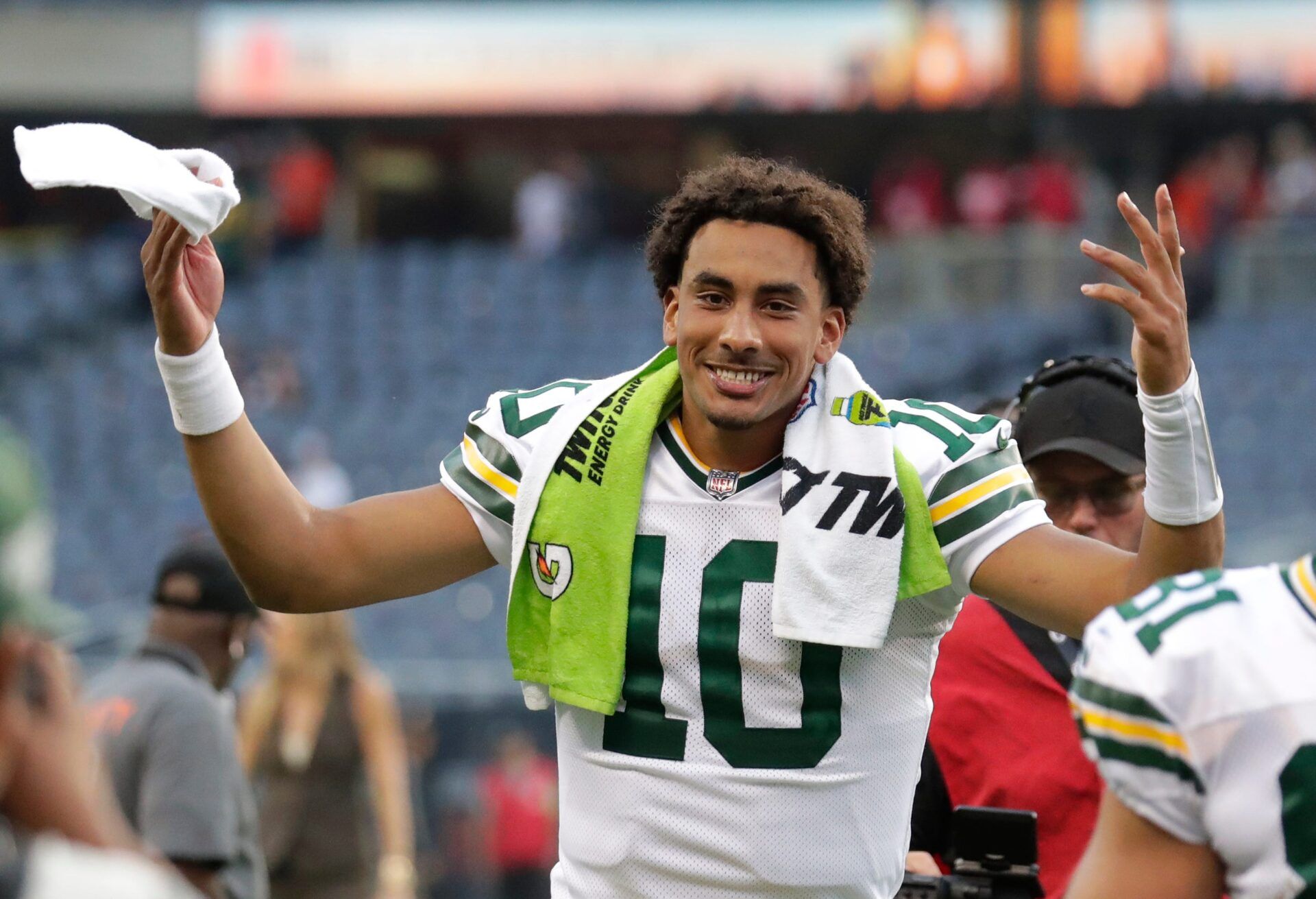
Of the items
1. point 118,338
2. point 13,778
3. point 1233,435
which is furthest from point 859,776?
point 118,338

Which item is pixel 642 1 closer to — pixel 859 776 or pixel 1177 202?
pixel 1177 202

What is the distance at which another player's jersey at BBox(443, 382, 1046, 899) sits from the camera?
2811 mm

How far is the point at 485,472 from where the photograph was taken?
3.02m

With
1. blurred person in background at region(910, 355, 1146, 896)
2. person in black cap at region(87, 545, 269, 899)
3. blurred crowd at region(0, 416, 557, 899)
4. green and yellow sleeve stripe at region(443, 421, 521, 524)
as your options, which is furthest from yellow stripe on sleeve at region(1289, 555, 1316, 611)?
person in black cap at region(87, 545, 269, 899)

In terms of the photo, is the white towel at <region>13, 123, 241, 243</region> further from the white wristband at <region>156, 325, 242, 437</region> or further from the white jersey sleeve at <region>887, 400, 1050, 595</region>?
the white jersey sleeve at <region>887, 400, 1050, 595</region>

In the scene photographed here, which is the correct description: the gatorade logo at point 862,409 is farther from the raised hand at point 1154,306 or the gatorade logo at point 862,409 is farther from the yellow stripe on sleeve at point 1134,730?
the yellow stripe on sleeve at point 1134,730

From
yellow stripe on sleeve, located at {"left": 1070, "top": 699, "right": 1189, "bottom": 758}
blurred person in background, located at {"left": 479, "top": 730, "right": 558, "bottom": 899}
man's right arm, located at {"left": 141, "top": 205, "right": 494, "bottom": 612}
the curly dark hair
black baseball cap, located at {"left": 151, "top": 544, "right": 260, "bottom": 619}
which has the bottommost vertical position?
blurred person in background, located at {"left": 479, "top": 730, "right": 558, "bottom": 899}

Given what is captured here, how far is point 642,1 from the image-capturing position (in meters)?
19.6

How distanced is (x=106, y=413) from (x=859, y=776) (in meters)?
13.6

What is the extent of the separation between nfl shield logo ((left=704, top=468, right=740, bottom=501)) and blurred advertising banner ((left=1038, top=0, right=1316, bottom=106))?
16416 mm

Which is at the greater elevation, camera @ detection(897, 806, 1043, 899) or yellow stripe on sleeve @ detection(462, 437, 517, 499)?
yellow stripe on sleeve @ detection(462, 437, 517, 499)

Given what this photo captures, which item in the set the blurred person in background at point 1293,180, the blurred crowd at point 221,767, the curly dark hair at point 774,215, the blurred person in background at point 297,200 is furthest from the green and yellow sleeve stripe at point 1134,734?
the blurred person in background at point 297,200

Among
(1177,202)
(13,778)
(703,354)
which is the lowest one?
(13,778)

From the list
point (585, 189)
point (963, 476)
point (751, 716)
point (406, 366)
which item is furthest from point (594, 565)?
point (585, 189)
